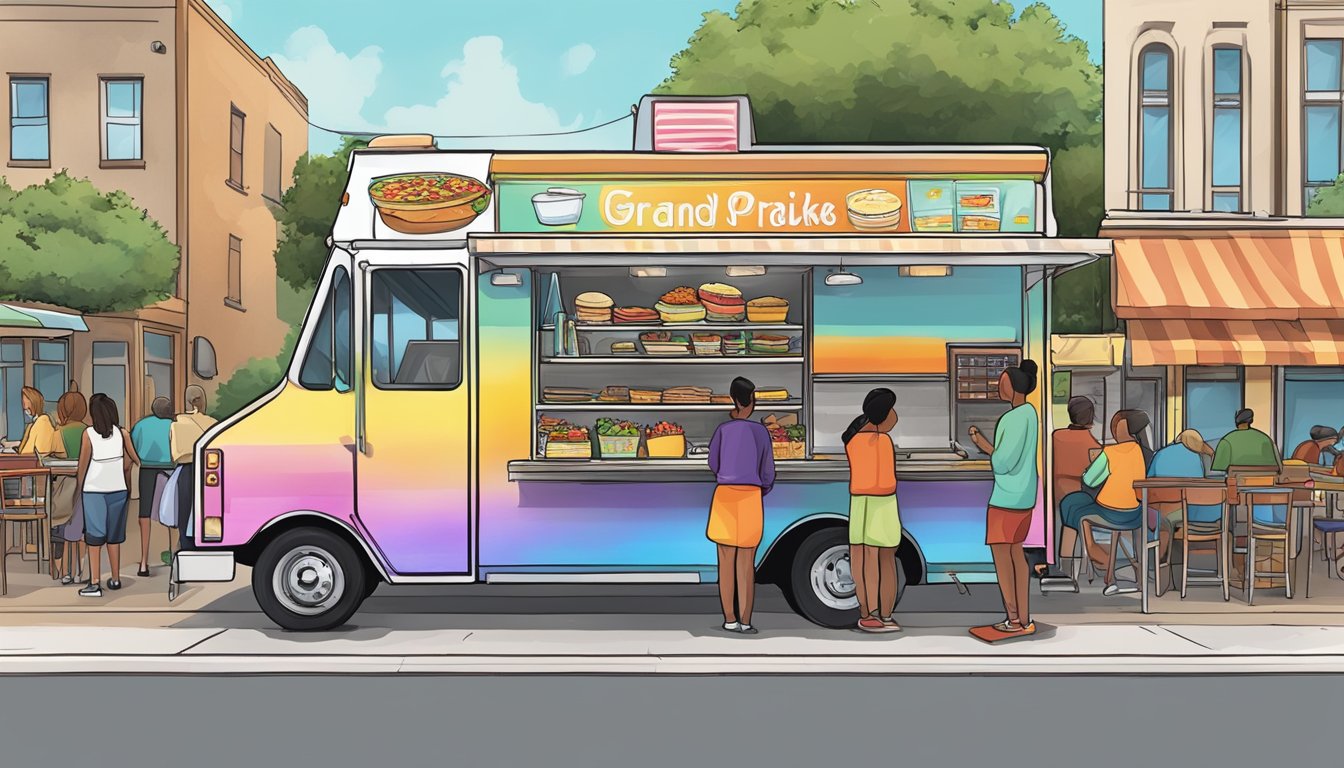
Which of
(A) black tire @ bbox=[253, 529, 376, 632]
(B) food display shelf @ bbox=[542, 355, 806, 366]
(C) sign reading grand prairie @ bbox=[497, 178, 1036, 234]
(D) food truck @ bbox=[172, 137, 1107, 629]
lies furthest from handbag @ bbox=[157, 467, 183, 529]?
(C) sign reading grand prairie @ bbox=[497, 178, 1036, 234]

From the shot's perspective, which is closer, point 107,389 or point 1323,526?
point 1323,526

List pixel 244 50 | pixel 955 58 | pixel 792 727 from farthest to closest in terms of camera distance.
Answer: pixel 244 50 < pixel 955 58 < pixel 792 727

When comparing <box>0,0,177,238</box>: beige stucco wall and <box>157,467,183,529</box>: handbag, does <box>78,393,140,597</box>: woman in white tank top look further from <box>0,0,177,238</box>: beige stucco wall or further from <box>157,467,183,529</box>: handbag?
<box>0,0,177,238</box>: beige stucco wall

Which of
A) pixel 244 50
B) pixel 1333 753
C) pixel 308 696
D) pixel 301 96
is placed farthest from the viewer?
pixel 301 96

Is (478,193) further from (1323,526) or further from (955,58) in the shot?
(955,58)

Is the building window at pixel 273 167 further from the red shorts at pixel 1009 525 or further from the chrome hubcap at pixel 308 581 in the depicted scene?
the red shorts at pixel 1009 525

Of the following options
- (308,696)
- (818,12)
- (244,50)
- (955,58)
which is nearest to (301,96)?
(244,50)

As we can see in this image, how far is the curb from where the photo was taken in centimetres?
700

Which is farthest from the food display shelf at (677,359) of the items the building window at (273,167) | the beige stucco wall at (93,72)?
the building window at (273,167)

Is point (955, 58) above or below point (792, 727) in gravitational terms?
above

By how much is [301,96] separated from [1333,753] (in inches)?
1139

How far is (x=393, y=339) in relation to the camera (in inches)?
317

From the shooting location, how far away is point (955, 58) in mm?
18406

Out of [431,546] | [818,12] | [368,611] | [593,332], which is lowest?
[368,611]
